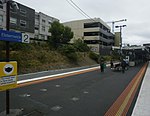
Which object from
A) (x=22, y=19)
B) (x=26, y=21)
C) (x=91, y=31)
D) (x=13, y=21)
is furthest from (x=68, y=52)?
(x=91, y=31)

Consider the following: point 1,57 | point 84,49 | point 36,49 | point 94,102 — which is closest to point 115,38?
point 84,49

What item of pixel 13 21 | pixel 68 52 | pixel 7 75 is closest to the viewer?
pixel 7 75

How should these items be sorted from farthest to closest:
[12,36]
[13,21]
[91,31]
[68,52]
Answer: [91,31], [13,21], [68,52], [12,36]

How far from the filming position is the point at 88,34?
188 ft

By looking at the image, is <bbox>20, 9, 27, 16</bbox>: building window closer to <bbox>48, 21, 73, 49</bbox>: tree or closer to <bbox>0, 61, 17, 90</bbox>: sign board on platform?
<bbox>48, 21, 73, 49</bbox>: tree

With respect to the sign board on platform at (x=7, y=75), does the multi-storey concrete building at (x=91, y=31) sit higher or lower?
higher

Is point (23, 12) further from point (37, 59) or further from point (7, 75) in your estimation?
point (7, 75)

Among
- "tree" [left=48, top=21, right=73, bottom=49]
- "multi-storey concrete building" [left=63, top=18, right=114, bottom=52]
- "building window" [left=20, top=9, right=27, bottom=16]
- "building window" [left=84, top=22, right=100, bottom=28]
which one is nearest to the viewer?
"tree" [left=48, top=21, right=73, bottom=49]

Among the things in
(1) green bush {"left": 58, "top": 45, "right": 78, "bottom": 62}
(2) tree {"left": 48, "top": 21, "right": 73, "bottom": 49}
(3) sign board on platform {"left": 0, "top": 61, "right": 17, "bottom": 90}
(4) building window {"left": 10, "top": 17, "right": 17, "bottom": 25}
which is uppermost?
(4) building window {"left": 10, "top": 17, "right": 17, "bottom": 25}

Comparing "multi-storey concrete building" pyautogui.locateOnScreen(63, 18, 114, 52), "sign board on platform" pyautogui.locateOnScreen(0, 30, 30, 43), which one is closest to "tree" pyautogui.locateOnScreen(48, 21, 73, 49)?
"multi-storey concrete building" pyautogui.locateOnScreen(63, 18, 114, 52)

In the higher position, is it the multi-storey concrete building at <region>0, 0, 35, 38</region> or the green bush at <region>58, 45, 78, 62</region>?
the multi-storey concrete building at <region>0, 0, 35, 38</region>

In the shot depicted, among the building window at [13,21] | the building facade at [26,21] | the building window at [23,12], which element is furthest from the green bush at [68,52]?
the building window at [23,12]

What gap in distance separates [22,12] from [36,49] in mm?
20989

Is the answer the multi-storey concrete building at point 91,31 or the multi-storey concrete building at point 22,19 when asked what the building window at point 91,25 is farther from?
the multi-storey concrete building at point 22,19
